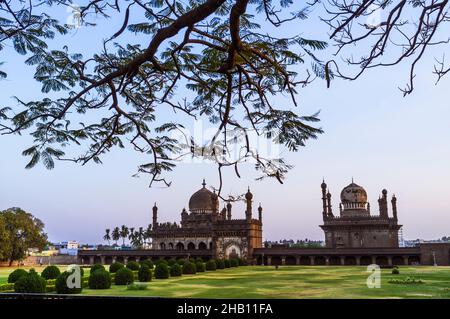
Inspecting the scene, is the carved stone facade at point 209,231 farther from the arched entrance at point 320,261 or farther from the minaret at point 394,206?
the minaret at point 394,206

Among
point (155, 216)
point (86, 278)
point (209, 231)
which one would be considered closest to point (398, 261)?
point (209, 231)

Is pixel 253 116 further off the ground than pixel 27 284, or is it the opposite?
pixel 253 116

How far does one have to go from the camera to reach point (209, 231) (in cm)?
5306

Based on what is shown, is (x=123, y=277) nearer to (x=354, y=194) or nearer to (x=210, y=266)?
(x=210, y=266)

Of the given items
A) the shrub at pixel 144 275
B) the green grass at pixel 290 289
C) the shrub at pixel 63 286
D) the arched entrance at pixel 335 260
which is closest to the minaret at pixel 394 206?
the arched entrance at pixel 335 260

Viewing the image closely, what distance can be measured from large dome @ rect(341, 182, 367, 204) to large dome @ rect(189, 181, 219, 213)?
1718 centimetres

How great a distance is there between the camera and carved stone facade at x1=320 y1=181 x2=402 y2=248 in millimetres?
48219

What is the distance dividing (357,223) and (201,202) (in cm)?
2016

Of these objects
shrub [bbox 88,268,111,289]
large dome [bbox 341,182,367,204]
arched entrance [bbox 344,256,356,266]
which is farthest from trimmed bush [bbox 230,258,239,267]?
shrub [bbox 88,268,111,289]

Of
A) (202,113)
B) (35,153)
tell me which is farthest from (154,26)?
(35,153)

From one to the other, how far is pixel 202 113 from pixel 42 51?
240 centimetres

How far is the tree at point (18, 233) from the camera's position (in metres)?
43.0
